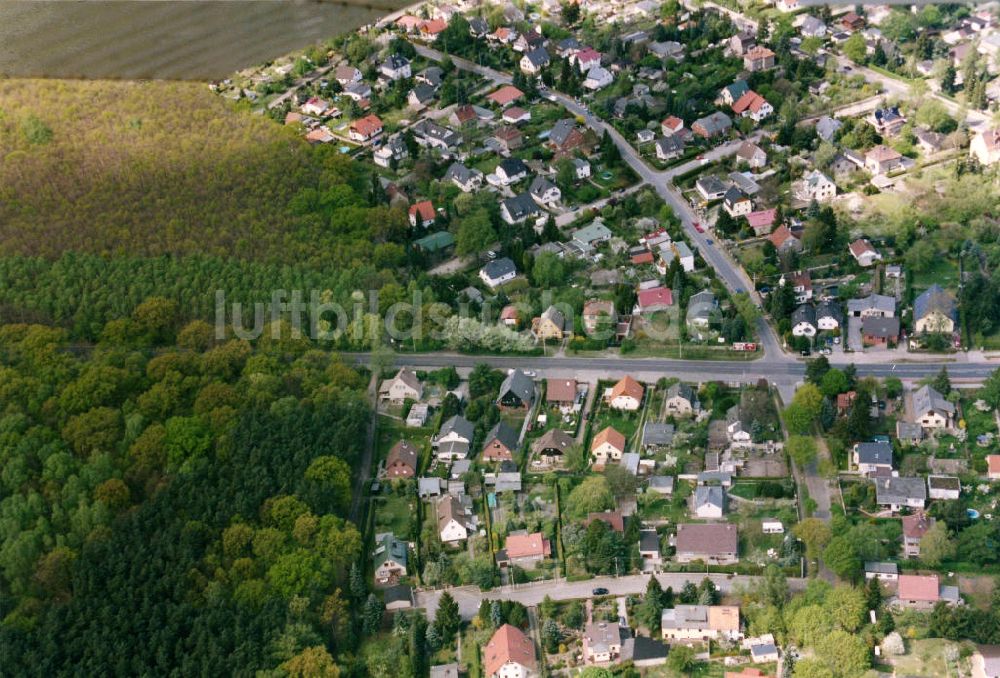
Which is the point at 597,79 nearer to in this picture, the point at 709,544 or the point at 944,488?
the point at 944,488

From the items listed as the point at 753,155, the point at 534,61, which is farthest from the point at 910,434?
the point at 534,61

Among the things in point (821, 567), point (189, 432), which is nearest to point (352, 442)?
point (189, 432)

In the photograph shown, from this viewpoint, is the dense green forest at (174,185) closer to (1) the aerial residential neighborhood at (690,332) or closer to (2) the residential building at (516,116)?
(1) the aerial residential neighborhood at (690,332)

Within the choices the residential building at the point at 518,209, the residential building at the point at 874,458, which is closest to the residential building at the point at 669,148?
the residential building at the point at 518,209

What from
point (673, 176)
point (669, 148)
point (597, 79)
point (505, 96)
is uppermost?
point (597, 79)

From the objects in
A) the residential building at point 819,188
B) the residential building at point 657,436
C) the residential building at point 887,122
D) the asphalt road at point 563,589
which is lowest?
the asphalt road at point 563,589

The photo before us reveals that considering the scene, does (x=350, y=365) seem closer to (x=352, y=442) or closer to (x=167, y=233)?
(x=352, y=442)
